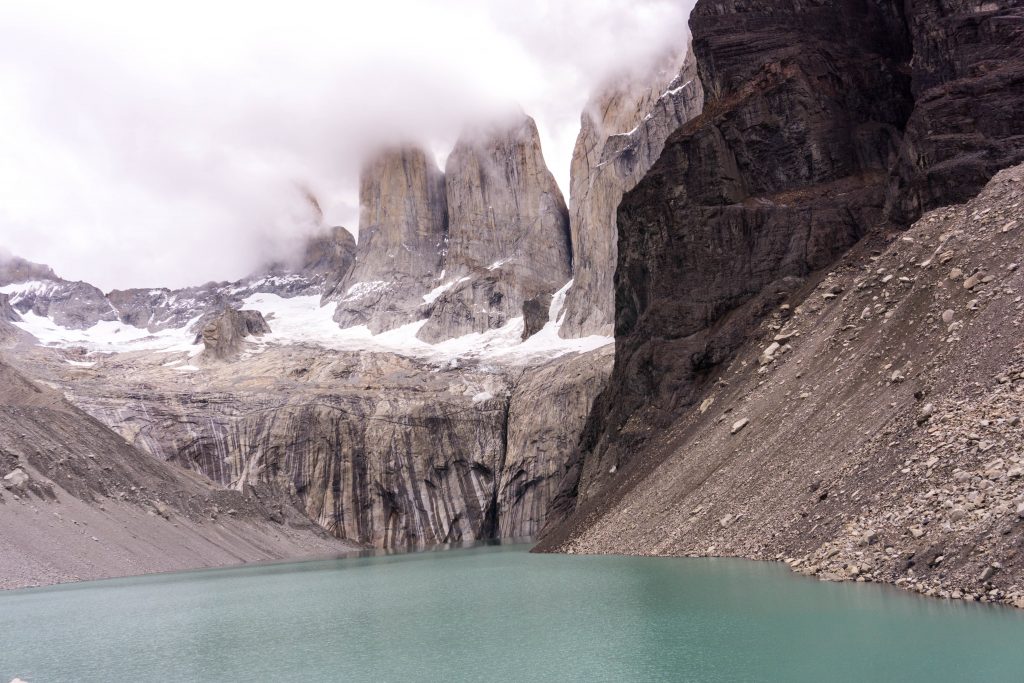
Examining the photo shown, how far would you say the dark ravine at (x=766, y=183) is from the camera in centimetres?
3962

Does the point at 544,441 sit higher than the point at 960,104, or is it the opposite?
the point at 960,104

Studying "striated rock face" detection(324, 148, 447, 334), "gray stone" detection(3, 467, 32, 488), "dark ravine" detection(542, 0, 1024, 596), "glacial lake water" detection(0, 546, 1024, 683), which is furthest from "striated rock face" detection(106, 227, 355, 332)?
"glacial lake water" detection(0, 546, 1024, 683)

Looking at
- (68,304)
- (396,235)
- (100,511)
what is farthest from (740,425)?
(68,304)

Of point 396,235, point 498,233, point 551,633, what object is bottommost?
point 551,633

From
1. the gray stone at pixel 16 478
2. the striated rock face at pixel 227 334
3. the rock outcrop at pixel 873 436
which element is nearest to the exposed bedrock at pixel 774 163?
the rock outcrop at pixel 873 436

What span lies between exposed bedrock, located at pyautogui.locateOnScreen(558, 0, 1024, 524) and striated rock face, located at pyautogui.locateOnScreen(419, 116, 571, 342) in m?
65.3

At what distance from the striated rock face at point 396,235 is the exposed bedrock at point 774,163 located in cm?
8969

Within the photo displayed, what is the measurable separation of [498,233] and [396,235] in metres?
21.5

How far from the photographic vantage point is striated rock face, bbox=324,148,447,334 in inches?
5625

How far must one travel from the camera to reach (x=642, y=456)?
43406 millimetres

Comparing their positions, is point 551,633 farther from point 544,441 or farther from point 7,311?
point 7,311

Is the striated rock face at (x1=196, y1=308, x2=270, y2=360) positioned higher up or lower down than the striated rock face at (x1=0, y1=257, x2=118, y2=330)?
lower down

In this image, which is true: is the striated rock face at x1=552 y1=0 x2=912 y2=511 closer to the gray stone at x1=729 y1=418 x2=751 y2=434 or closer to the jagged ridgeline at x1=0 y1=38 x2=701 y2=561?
the gray stone at x1=729 y1=418 x2=751 y2=434

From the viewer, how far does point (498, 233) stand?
135 m
